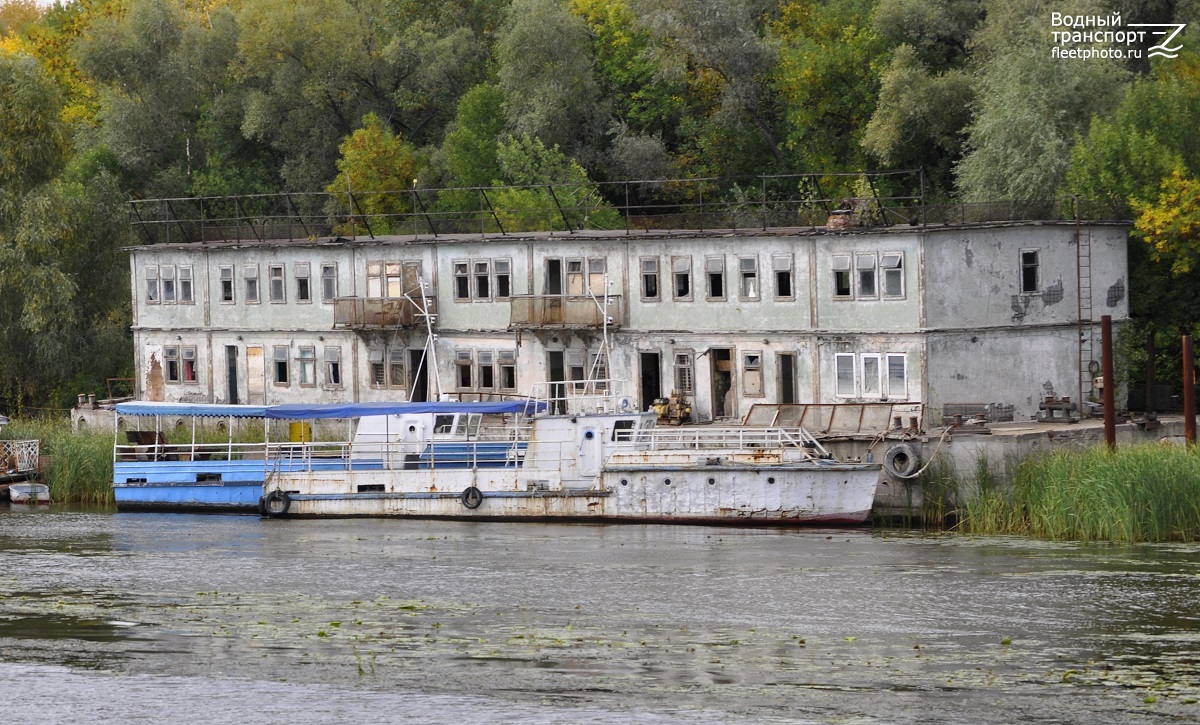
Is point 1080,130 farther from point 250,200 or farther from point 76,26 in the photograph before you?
point 76,26

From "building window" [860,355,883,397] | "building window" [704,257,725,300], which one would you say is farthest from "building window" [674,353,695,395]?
"building window" [860,355,883,397]

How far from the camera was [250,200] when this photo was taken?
94.4 metres

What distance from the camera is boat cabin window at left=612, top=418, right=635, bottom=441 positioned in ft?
171

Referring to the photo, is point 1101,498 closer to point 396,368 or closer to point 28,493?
point 396,368

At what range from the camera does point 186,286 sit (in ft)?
228

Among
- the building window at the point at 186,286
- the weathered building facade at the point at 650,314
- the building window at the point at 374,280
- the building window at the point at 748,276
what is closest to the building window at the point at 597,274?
the weathered building facade at the point at 650,314

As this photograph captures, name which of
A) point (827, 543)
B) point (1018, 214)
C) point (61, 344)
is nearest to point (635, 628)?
point (827, 543)

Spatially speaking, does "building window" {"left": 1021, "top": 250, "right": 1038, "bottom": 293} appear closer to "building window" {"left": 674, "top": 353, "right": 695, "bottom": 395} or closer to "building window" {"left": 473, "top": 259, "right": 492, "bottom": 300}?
"building window" {"left": 674, "top": 353, "right": 695, "bottom": 395}

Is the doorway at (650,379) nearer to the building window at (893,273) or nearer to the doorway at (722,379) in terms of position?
the doorway at (722,379)

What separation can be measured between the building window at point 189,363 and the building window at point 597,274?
54.4 feet

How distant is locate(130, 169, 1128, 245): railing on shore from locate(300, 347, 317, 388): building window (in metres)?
3.99

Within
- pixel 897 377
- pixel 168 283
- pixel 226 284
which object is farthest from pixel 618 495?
pixel 168 283

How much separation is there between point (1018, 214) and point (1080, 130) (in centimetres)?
1378

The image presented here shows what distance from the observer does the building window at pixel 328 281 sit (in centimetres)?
6569
